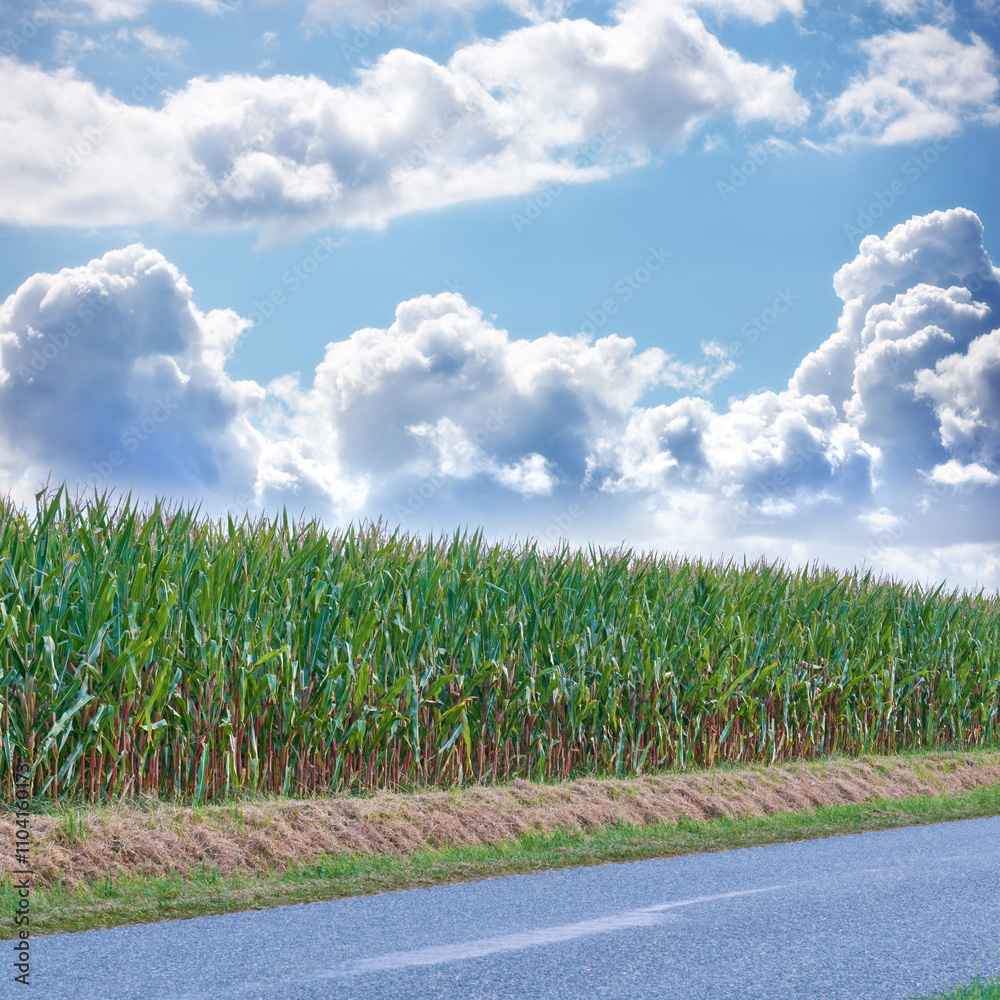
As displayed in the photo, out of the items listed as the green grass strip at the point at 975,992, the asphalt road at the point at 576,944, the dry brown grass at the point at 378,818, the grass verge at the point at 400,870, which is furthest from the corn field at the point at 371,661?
the green grass strip at the point at 975,992

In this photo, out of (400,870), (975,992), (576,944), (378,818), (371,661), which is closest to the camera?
(975,992)

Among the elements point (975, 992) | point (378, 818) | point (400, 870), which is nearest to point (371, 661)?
point (378, 818)

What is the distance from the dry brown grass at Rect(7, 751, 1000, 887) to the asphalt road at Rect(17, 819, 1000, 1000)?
3.89 ft

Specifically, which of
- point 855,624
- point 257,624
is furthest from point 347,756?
point 855,624

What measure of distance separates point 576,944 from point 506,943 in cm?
39

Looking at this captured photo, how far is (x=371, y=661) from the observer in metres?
10.4

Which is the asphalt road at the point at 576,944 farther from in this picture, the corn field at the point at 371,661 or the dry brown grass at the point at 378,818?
the corn field at the point at 371,661

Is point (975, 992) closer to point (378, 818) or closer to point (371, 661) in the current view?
point (378, 818)

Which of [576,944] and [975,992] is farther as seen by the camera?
[576,944]

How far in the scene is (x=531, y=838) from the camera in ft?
29.6

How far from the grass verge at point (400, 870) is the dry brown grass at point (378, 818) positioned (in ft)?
0.48

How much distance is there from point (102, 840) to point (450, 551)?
5.67m

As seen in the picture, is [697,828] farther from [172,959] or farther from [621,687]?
[172,959]

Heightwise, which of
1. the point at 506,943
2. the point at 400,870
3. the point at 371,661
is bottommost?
the point at 400,870
